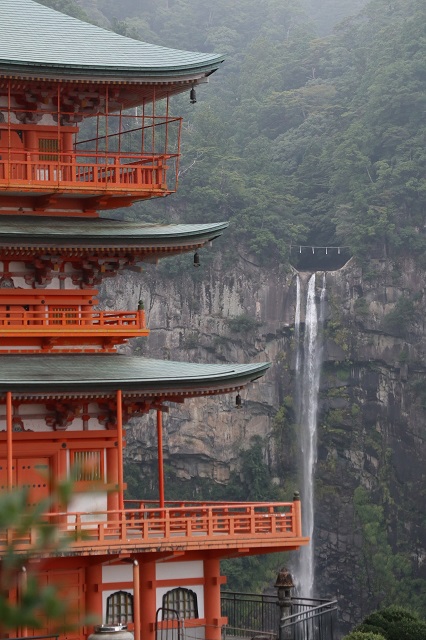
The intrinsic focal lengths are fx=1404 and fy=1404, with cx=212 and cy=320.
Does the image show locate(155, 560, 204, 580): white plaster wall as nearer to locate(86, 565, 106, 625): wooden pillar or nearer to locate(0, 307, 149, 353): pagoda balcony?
locate(86, 565, 106, 625): wooden pillar

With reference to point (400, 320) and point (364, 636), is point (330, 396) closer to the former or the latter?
point (400, 320)

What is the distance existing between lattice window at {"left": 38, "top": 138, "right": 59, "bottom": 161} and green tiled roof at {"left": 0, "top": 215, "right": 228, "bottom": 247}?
4.08 ft

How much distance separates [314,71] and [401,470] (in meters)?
44.6

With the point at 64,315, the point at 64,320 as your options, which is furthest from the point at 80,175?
the point at 64,320

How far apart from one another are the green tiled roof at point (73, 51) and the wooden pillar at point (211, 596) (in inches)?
380

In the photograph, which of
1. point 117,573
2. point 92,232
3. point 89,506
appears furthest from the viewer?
point 89,506

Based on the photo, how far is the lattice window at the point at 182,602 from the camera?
2723 centimetres

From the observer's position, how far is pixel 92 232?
2703 cm

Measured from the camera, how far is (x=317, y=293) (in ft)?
292

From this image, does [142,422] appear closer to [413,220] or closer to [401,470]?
[401,470]

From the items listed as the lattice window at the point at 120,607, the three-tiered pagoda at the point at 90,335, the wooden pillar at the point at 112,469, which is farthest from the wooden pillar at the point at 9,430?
the lattice window at the point at 120,607

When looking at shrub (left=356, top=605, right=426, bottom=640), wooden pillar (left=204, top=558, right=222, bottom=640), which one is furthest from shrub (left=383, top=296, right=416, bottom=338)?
wooden pillar (left=204, top=558, right=222, bottom=640)

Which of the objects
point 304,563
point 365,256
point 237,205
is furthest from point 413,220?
point 304,563

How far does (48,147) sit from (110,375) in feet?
16.2
